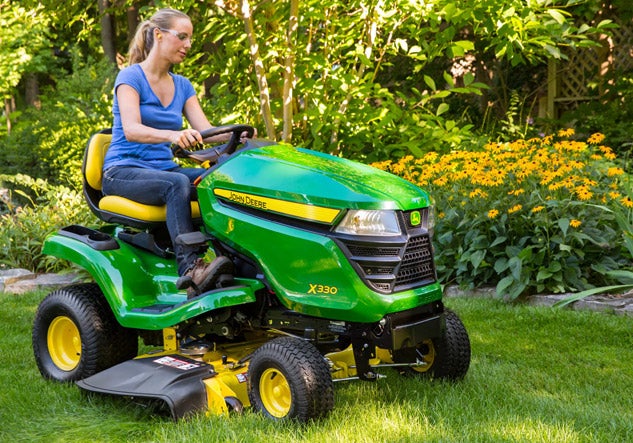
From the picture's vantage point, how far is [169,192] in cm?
342

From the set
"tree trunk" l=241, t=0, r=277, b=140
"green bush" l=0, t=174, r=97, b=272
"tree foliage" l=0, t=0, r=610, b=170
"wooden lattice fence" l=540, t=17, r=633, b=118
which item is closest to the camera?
"tree foliage" l=0, t=0, r=610, b=170

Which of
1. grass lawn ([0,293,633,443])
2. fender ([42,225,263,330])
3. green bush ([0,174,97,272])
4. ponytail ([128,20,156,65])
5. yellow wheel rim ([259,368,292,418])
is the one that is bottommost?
green bush ([0,174,97,272])

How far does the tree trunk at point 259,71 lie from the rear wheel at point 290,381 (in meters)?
3.91

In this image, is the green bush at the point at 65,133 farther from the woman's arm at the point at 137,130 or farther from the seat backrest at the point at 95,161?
the woman's arm at the point at 137,130

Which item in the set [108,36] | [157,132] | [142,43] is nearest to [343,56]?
[142,43]

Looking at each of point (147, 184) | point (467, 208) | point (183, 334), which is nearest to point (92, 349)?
point (183, 334)

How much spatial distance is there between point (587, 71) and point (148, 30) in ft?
28.6

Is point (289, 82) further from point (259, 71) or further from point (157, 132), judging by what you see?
point (157, 132)

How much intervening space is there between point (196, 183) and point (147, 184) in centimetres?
21

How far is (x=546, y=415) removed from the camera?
310 cm

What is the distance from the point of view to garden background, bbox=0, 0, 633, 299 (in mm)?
5070

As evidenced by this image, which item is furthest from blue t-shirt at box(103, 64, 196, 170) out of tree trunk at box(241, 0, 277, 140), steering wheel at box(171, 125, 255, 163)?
tree trunk at box(241, 0, 277, 140)

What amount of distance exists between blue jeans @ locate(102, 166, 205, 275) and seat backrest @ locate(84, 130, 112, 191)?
0.15m

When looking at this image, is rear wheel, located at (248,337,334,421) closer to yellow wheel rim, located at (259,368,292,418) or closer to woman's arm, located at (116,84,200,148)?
yellow wheel rim, located at (259,368,292,418)
